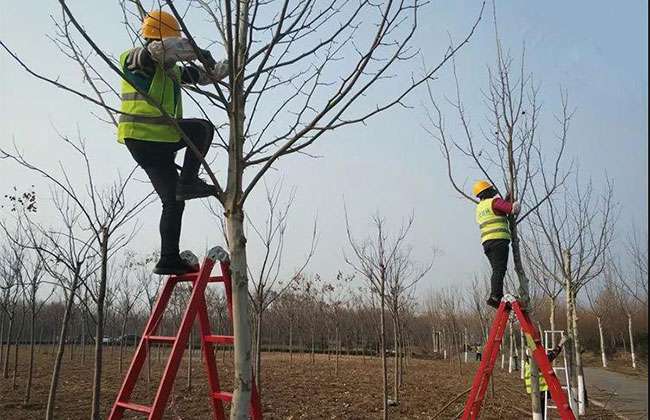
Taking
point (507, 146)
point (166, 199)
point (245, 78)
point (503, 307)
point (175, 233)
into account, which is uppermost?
point (507, 146)

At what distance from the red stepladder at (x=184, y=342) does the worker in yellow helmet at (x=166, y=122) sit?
228 millimetres

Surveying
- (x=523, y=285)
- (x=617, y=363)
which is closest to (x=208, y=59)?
(x=523, y=285)

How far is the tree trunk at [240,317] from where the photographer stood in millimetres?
2195

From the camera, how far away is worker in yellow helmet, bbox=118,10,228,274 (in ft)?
8.64

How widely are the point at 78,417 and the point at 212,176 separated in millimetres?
7998

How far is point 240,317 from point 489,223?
10.8ft

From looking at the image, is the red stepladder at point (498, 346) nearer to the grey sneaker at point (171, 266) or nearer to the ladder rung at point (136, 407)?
the grey sneaker at point (171, 266)

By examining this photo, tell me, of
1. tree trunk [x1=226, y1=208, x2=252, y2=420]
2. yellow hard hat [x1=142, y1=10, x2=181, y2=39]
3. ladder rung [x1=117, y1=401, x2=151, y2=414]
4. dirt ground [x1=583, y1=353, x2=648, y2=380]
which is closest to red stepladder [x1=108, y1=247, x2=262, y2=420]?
ladder rung [x1=117, y1=401, x2=151, y2=414]

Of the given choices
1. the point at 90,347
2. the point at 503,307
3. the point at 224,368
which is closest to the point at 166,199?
the point at 503,307

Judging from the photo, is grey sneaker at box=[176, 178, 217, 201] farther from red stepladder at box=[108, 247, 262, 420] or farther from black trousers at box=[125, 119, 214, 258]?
red stepladder at box=[108, 247, 262, 420]

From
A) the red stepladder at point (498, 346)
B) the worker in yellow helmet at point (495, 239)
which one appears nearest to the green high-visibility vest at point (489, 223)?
the worker in yellow helmet at point (495, 239)

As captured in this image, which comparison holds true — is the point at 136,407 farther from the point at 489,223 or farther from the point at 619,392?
the point at 619,392

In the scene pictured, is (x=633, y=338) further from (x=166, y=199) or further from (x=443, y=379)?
(x=166, y=199)

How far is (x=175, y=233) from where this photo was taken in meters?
3.01
